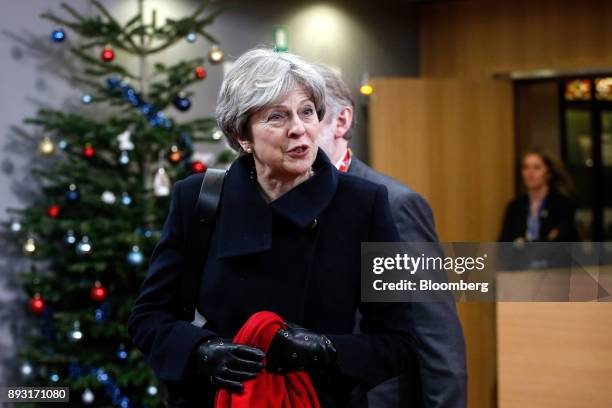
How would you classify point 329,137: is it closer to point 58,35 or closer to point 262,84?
point 262,84

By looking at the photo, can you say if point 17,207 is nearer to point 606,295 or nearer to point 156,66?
point 156,66

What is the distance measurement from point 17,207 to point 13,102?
1.88 feet

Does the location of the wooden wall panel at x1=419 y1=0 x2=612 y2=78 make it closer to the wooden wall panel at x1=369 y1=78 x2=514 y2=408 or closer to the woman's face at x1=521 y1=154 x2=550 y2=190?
the wooden wall panel at x1=369 y1=78 x2=514 y2=408

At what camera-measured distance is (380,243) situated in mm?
1896

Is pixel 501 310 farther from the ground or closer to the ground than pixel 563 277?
closer to the ground

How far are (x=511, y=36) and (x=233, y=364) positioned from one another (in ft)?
22.1

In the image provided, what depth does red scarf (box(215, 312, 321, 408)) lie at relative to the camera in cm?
171

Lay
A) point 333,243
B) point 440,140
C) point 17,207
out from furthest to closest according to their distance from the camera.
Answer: point 440,140
point 17,207
point 333,243

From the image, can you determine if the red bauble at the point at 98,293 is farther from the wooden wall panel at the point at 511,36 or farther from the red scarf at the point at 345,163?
the wooden wall panel at the point at 511,36

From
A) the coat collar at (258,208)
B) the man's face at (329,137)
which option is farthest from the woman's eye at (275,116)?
the man's face at (329,137)

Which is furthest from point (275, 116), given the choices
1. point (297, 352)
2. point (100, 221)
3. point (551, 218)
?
point (551, 218)

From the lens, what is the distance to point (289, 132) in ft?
5.95

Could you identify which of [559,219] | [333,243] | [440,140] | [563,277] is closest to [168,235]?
[333,243]

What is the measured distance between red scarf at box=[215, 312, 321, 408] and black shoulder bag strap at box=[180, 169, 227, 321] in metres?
0.18
